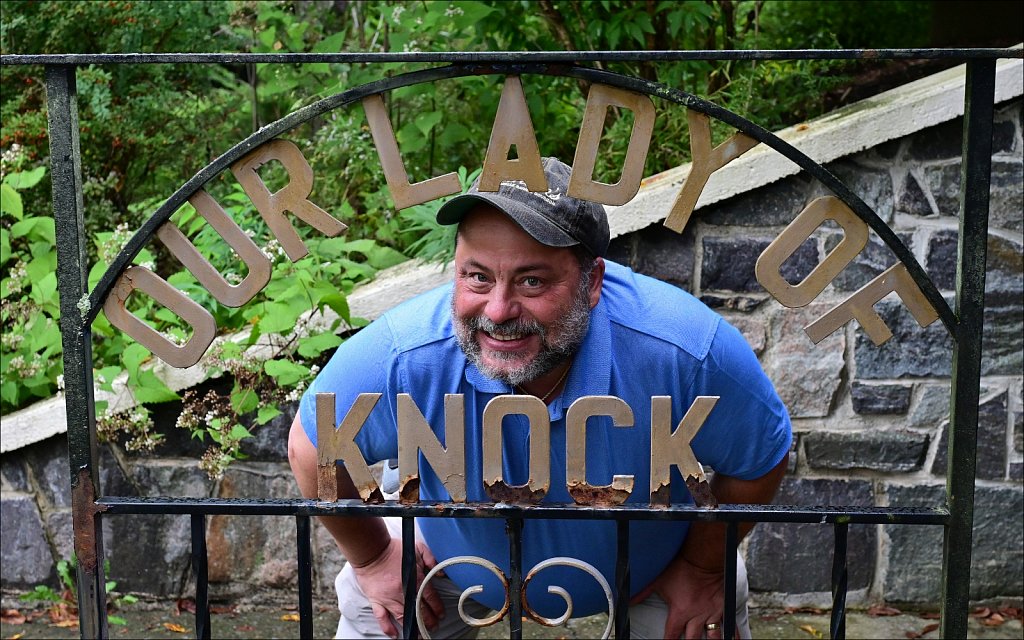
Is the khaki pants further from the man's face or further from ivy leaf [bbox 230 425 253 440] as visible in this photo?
ivy leaf [bbox 230 425 253 440]

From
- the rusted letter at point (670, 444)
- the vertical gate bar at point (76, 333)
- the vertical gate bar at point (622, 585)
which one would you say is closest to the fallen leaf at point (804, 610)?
the vertical gate bar at point (622, 585)

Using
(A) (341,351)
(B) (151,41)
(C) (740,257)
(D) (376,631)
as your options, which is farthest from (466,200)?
(B) (151,41)

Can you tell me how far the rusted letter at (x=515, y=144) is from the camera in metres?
1.28

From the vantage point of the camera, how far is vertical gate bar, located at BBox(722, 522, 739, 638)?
1.41 m

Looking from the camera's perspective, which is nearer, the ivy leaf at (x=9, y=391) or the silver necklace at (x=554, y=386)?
the silver necklace at (x=554, y=386)

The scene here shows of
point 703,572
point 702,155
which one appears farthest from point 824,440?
A: point 702,155

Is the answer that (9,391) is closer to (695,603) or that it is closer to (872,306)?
(695,603)

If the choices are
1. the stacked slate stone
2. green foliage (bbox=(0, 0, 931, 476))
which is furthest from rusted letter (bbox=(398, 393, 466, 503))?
the stacked slate stone

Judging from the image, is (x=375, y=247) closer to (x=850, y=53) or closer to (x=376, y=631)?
(x=376, y=631)

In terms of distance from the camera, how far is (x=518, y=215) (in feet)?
5.47

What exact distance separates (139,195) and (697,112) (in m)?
3.25

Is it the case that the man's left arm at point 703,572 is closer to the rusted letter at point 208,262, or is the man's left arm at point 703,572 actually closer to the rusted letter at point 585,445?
the rusted letter at point 585,445

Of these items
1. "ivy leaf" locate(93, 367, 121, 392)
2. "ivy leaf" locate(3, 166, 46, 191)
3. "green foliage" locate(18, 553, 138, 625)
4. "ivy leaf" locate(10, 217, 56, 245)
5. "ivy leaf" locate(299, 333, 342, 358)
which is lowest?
"green foliage" locate(18, 553, 138, 625)

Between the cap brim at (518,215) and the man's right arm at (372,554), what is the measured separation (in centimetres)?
59
